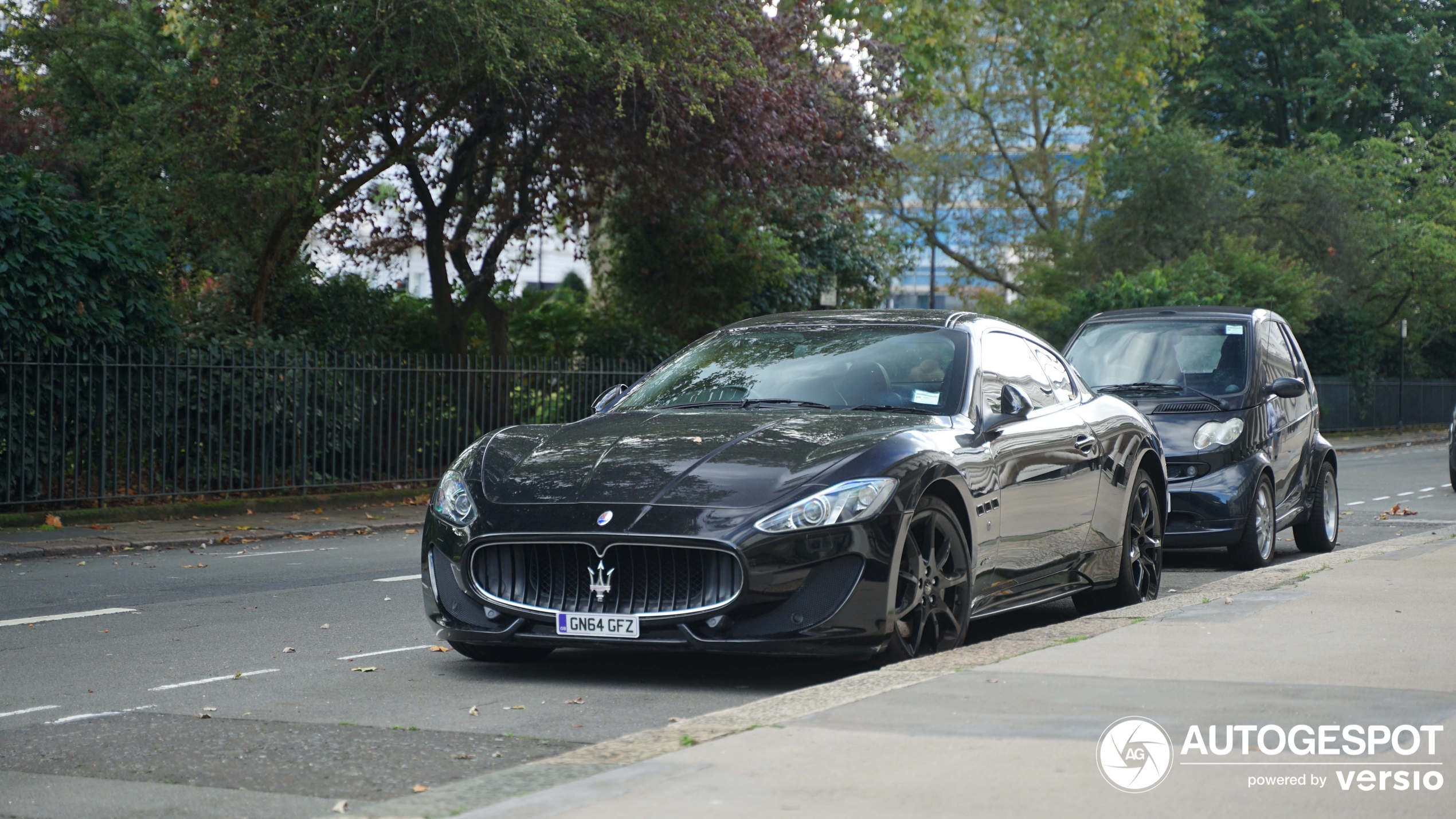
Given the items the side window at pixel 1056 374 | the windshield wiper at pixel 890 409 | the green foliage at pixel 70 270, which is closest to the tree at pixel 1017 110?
the green foliage at pixel 70 270

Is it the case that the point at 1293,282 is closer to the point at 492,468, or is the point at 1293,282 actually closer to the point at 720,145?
the point at 720,145

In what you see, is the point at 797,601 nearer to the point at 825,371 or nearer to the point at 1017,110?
the point at 825,371

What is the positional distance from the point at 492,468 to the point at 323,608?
3.03m

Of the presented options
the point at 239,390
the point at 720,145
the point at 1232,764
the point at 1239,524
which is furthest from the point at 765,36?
the point at 1232,764

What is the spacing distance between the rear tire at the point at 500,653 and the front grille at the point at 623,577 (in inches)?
22.6

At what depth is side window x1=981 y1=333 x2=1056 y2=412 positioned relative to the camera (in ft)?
24.3

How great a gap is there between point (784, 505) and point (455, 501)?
140 cm

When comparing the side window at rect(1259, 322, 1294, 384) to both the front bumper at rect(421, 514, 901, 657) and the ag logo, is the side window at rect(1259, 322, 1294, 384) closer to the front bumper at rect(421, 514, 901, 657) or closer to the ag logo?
the front bumper at rect(421, 514, 901, 657)

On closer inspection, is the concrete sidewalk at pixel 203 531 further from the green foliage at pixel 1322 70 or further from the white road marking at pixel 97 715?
the green foliage at pixel 1322 70

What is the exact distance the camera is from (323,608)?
912cm

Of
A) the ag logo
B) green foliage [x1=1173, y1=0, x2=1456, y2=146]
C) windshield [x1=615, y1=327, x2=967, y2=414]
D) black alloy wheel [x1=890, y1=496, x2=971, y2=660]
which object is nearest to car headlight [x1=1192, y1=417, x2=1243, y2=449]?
windshield [x1=615, y1=327, x2=967, y2=414]

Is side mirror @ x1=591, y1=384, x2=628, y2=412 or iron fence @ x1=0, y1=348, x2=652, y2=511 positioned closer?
side mirror @ x1=591, y1=384, x2=628, y2=412

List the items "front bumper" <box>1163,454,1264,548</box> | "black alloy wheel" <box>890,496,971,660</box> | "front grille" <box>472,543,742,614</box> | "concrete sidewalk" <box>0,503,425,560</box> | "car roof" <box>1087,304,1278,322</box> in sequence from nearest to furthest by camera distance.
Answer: "front grille" <box>472,543,742,614</box>
"black alloy wheel" <box>890,496,971,660</box>
"front bumper" <box>1163,454,1264,548</box>
"car roof" <box>1087,304,1278,322</box>
"concrete sidewalk" <box>0,503,425,560</box>

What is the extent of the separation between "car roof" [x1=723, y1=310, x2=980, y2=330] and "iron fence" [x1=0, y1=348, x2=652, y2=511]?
879cm
